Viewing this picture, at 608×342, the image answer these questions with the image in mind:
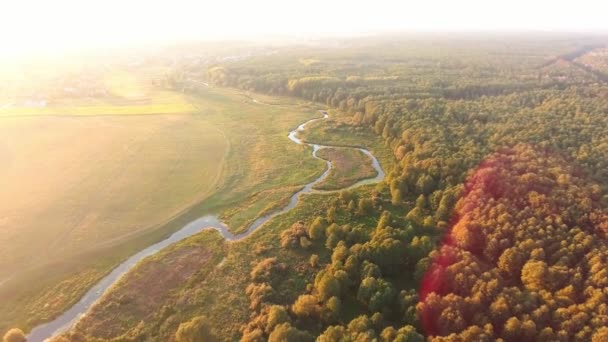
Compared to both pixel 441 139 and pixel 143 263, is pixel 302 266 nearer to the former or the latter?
pixel 143 263

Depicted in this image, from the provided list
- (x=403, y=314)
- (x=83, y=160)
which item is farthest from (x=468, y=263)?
(x=83, y=160)

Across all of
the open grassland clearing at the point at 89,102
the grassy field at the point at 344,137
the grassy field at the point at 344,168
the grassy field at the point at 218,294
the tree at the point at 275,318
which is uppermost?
the open grassland clearing at the point at 89,102

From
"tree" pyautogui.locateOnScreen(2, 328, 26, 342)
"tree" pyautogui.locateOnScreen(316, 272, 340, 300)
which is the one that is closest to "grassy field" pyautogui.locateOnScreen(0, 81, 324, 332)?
"tree" pyautogui.locateOnScreen(2, 328, 26, 342)

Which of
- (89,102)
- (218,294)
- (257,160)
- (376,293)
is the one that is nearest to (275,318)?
(218,294)

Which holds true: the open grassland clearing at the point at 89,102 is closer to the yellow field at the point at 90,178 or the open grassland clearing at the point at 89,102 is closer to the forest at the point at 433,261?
the yellow field at the point at 90,178

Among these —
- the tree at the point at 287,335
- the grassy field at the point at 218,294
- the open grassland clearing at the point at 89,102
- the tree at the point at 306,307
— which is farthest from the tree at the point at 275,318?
the open grassland clearing at the point at 89,102

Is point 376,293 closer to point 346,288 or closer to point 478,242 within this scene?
point 346,288
